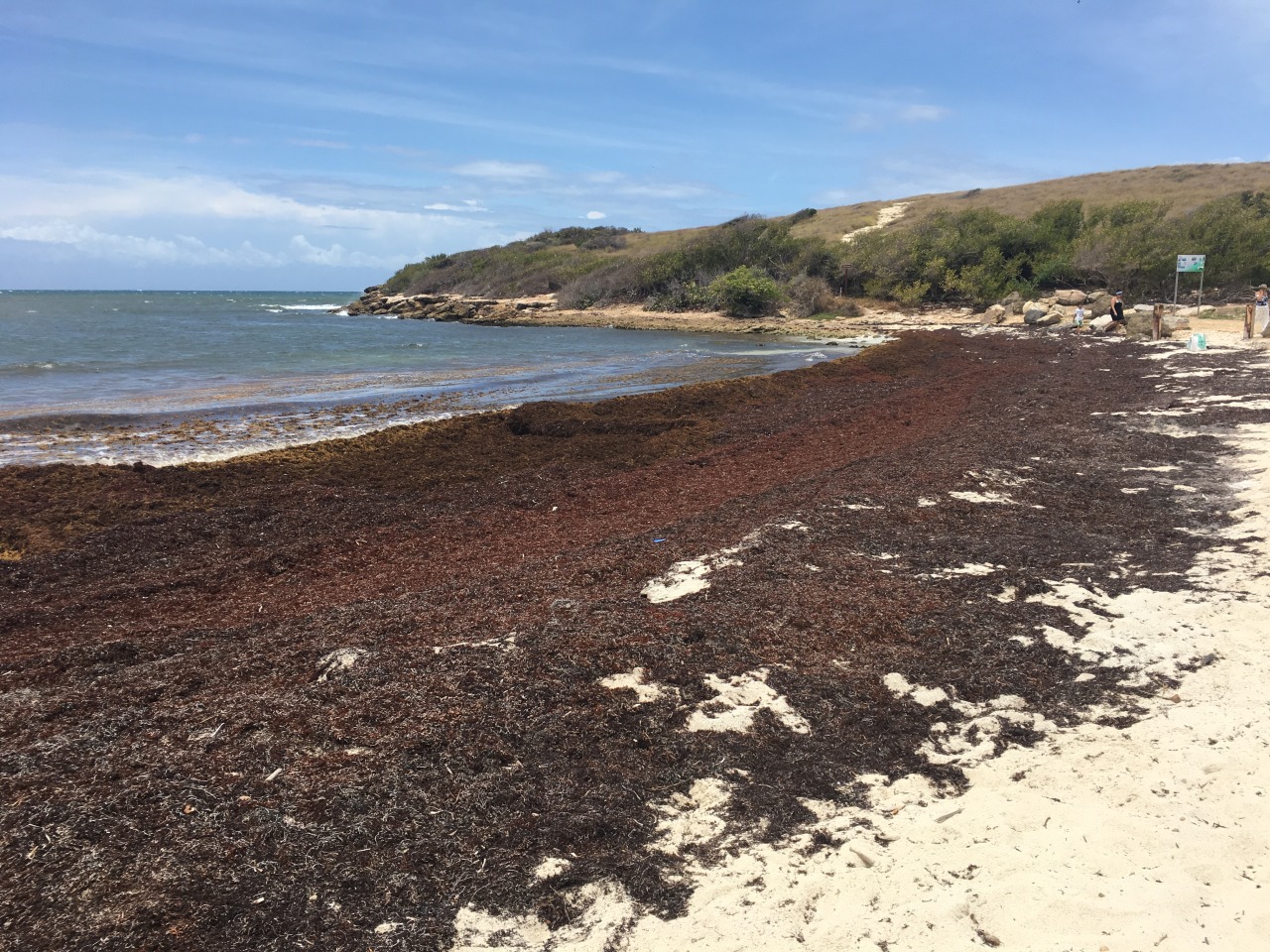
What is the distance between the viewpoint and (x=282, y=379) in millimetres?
20422

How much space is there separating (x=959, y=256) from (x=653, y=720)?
4487cm

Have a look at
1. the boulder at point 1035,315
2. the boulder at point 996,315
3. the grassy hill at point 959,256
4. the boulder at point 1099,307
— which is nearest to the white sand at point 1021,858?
the boulder at point 1099,307

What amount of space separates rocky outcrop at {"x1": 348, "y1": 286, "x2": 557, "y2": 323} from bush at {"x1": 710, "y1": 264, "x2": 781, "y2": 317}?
48.3 ft

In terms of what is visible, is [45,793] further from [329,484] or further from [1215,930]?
[329,484]

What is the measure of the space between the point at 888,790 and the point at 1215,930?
1078 mm

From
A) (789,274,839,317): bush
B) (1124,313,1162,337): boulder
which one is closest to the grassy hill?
(789,274,839,317): bush

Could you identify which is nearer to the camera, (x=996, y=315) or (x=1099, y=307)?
(x=1099, y=307)

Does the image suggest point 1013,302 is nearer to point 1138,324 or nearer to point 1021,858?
point 1138,324

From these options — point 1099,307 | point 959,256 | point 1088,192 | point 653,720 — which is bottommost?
point 653,720

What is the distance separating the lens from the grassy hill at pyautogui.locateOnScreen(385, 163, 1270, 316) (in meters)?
34.9

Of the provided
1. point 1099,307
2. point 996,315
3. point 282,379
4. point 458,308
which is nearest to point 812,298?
point 996,315

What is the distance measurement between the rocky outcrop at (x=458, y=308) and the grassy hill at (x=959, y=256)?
114 inches

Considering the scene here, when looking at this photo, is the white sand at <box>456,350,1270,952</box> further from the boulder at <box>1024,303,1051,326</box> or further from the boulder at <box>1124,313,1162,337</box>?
the boulder at <box>1024,303,1051,326</box>

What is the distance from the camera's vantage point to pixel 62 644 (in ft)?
15.1
